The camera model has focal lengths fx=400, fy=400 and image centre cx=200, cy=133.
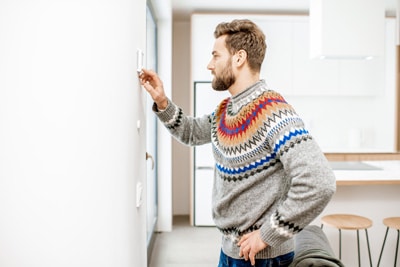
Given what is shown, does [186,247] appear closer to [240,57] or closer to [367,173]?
[367,173]

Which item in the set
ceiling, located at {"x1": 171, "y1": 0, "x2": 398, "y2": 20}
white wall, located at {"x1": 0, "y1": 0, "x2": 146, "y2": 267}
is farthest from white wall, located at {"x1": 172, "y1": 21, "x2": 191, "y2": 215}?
white wall, located at {"x1": 0, "y1": 0, "x2": 146, "y2": 267}

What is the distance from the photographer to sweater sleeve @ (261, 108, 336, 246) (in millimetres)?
1144

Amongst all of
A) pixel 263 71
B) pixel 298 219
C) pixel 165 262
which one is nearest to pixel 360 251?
pixel 165 262

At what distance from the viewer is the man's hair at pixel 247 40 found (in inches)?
54.6

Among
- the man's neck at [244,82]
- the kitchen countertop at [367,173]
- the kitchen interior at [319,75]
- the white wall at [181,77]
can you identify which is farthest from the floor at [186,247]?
the man's neck at [244,82]

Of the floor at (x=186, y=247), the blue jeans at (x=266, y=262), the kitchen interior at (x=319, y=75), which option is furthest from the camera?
the floor at (x=186, y=247)

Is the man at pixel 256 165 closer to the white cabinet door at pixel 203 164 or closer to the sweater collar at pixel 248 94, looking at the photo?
the sweater collar at pixel 248 94

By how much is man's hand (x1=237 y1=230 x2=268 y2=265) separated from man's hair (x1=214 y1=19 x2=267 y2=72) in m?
0.58

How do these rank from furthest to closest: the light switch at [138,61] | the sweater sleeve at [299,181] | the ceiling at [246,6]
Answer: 1. the ceiling at [246,6]
2. the light switch at [138,61]
3. the sweater sleeve at [299,181]

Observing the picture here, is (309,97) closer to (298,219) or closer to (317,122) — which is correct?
(317,122)

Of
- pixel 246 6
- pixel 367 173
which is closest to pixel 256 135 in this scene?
pixel 367 173

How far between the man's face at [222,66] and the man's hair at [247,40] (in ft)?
0.08

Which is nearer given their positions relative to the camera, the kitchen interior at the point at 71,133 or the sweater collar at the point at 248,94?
the kitchen interior at the point at 71,133

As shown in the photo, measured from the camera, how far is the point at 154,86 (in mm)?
1653
